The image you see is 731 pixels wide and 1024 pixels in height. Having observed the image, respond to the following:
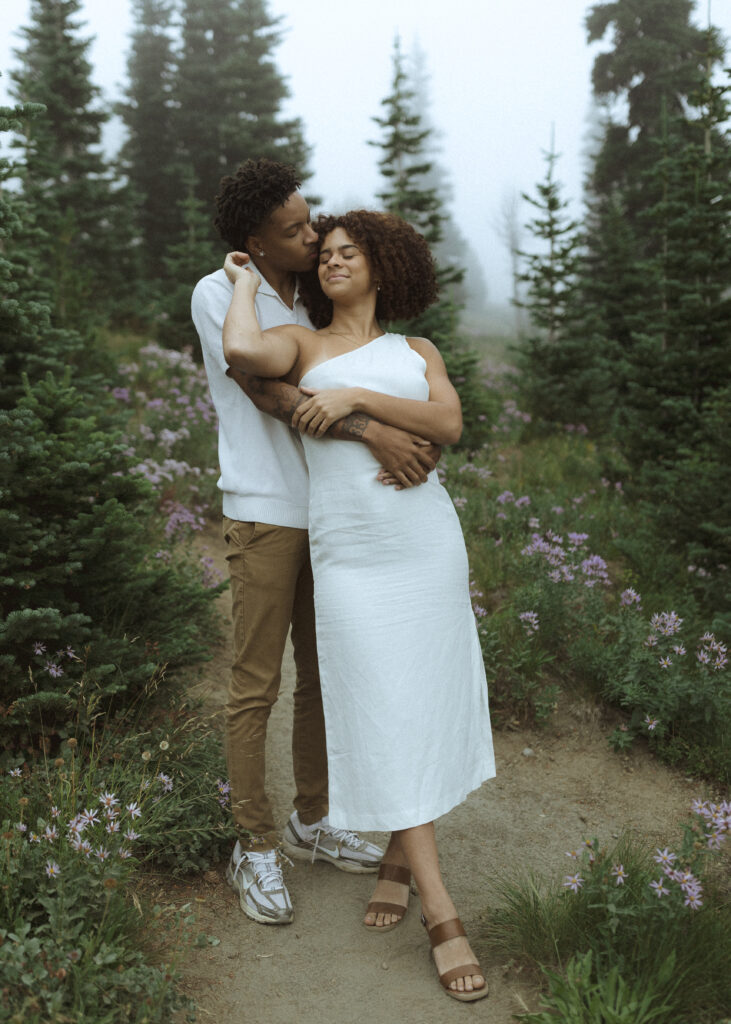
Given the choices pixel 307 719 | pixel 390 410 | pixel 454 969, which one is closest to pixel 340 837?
pixel 307 719

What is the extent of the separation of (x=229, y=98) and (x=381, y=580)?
19448 mm

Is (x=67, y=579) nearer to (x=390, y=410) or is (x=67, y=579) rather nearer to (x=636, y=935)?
(x=390, y=410)

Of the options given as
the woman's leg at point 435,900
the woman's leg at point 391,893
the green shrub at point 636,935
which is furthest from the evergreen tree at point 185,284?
the green shrub at point 636,935

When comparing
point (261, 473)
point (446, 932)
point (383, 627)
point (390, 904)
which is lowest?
point (390, 904)

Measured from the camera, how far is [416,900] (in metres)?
3.15

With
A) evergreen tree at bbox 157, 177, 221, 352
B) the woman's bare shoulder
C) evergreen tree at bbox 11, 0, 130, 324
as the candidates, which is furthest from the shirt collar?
evergreen tree at bbox 11, 0, 130, 324

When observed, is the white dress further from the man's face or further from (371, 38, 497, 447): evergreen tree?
(371, 38, 497, 447): evergreen tree

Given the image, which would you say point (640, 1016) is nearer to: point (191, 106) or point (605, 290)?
point (605, 290)

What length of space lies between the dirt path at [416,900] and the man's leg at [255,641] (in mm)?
355

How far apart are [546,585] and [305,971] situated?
2.67 metres

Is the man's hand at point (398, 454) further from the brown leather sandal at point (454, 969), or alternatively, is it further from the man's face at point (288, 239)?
the brown leather sandal at point (454, 969)

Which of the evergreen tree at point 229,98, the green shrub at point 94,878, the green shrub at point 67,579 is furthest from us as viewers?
the evergreen tree at point 229,98

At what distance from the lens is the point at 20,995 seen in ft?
7.00

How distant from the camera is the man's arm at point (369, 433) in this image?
8.82 ft
